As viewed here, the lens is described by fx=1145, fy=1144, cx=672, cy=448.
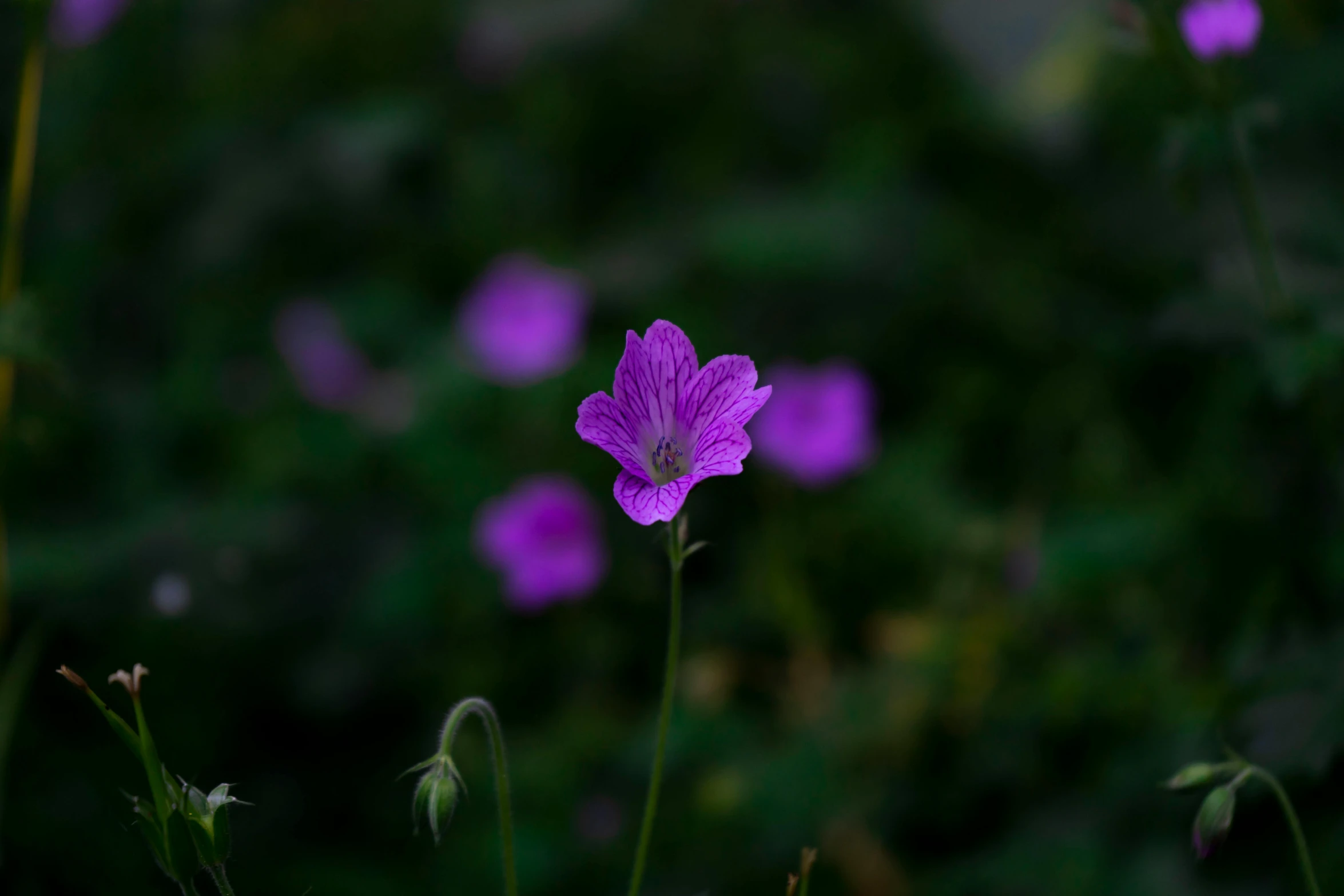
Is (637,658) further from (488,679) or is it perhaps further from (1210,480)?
(1210,480)

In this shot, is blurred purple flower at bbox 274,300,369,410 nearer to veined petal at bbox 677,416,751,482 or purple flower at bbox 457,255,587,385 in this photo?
purple flower at bbox 457,255,587,385

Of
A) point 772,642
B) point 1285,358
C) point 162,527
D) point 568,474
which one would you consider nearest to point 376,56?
point 568,474

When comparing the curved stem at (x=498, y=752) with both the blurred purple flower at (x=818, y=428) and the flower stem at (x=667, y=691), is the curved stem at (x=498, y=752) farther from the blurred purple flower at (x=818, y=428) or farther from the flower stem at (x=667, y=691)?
the blurred purple flower at (x=818, y=428)

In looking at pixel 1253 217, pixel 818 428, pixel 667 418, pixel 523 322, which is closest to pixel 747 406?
pixel 667 418

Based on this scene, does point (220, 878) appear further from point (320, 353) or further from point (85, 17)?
point (85, 17)

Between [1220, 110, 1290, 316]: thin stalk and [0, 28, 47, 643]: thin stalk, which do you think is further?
[0, 28, 47, 643]: thin stalk

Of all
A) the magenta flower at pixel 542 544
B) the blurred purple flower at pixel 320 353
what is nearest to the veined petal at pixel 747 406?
the magenta flower at pixel 542 544

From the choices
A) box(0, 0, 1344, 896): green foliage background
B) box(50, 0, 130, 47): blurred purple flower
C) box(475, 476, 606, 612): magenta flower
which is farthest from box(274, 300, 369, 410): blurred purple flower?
box(50, 0, 130, 47): blurred purple flower
